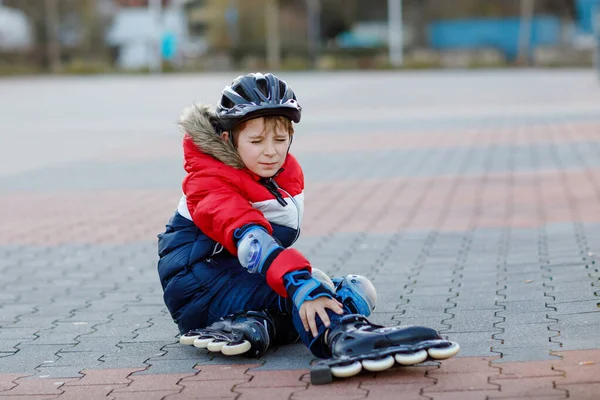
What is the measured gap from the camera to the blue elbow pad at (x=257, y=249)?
12.9 feet

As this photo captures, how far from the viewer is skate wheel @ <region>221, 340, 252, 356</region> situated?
4.07 m

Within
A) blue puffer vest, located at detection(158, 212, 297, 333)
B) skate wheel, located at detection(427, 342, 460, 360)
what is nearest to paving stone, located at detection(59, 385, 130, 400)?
blue puffer vest, located at detection(158, 212, 297, 333)

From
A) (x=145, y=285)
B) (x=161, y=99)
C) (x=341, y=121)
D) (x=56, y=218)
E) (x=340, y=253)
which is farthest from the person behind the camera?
(x=161, y=99)

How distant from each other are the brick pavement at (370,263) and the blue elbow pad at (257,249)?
1.33 ft

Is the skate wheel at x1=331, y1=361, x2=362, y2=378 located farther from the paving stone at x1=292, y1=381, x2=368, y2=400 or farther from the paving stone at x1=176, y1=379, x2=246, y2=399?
the paving stone at x1=176, y1=379, x2=246, y2=399

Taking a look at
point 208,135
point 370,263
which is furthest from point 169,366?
point 370,263

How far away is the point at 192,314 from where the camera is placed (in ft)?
14.5

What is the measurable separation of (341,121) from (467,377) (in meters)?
16.2

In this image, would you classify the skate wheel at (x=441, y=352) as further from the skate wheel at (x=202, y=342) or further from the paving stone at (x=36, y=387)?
the paving stone at (x=36, y=387)

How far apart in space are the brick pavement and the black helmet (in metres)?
0.95

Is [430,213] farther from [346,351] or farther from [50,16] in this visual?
[50,16]

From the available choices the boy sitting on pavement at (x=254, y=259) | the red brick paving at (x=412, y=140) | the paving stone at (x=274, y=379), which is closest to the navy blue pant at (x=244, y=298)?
the boy sitting on pavement at (x=254, y=259)

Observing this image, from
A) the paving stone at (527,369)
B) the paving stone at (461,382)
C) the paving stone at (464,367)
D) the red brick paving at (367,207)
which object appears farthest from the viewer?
the red brick paving at (367,207)

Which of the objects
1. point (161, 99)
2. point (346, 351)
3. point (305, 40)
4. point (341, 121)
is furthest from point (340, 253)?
point (305, 40)
